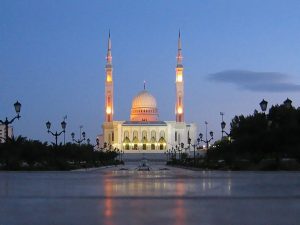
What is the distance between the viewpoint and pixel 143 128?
477 ft

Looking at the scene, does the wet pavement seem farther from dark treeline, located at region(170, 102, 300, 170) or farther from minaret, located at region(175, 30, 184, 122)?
minaret, located at region(175, 30, 184, 122)

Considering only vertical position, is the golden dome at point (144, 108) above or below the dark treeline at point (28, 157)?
above

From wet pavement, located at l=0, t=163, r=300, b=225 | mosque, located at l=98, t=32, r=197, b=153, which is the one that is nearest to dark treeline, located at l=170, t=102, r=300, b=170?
wet pavement, located at l=0, t=163, r=300, b=225

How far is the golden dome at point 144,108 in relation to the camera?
145875 millimetres

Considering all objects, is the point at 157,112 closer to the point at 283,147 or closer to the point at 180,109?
the point at 180,109

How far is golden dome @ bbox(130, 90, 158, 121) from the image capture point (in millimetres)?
145875

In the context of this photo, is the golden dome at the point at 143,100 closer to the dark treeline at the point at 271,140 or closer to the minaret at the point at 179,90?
the minaret at the point at 179,90

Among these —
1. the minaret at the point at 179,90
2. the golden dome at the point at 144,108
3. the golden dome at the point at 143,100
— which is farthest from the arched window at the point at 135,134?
the minaret at the point at 179,90

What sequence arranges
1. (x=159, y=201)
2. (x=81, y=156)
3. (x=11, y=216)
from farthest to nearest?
(x=81, y=156) → (x=159, y=201) → (x=11, y=216)

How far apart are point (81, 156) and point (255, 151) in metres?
22.1

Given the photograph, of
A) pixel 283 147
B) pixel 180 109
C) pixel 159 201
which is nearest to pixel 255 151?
pixel 283 147

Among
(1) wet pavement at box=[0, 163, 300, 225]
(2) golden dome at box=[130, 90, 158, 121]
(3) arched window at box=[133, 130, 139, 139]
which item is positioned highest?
(2) golden dome at box=[130, 90, 158, 121]

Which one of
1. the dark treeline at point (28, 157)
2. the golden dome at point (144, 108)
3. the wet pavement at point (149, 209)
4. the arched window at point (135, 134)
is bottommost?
the wet pavement at point (149, 209)

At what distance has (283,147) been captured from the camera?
3497cm
